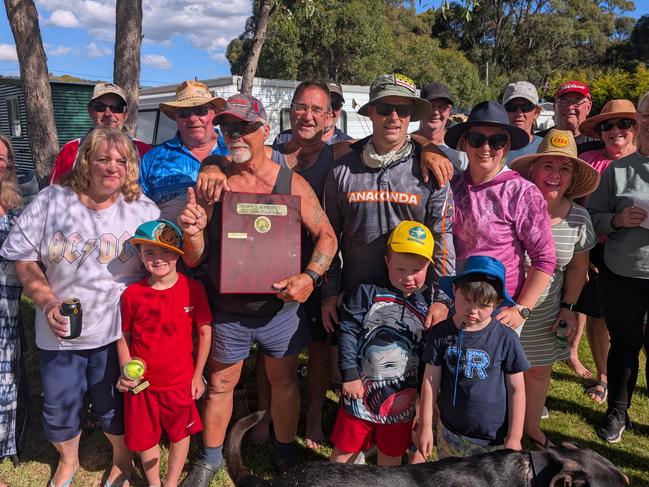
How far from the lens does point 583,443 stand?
13.1ft

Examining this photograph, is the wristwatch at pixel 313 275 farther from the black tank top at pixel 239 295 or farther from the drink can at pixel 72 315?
the drink can at pixel 72 315

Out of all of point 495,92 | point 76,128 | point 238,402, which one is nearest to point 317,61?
point 76,128

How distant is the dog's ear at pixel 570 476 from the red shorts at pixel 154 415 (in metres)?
2.09

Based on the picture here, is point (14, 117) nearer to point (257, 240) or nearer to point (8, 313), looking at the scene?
point (8, 313)

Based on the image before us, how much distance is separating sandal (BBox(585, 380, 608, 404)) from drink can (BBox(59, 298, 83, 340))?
427cm

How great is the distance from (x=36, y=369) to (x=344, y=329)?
13.0 feet

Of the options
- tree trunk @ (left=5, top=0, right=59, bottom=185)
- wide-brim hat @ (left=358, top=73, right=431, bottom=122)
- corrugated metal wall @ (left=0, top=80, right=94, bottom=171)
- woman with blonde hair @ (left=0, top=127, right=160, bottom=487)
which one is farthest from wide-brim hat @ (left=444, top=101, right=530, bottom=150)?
corrugated metal wall @ (left=0, top=80, right=94, bottom=171)

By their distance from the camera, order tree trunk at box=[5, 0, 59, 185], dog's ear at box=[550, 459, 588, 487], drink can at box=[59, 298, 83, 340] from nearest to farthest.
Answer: dog's ear at box=[550, 459, 588, 487], drink can at box=[59, 298, 83, 340], tree trunk at box=[5, 0, 59, 185]

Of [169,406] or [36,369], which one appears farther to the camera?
[36,369]

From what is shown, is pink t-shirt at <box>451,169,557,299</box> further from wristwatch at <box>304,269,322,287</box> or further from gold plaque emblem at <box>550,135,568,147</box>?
wristwatch at <box>304,269,322,287</box>

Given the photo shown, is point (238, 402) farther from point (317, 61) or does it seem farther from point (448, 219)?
point (317, 61)

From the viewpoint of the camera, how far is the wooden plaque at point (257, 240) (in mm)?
2930

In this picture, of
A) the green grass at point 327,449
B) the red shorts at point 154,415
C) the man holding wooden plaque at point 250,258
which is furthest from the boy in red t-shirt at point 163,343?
the green grass at point 327,449

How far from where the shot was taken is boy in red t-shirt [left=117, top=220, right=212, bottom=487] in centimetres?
300
